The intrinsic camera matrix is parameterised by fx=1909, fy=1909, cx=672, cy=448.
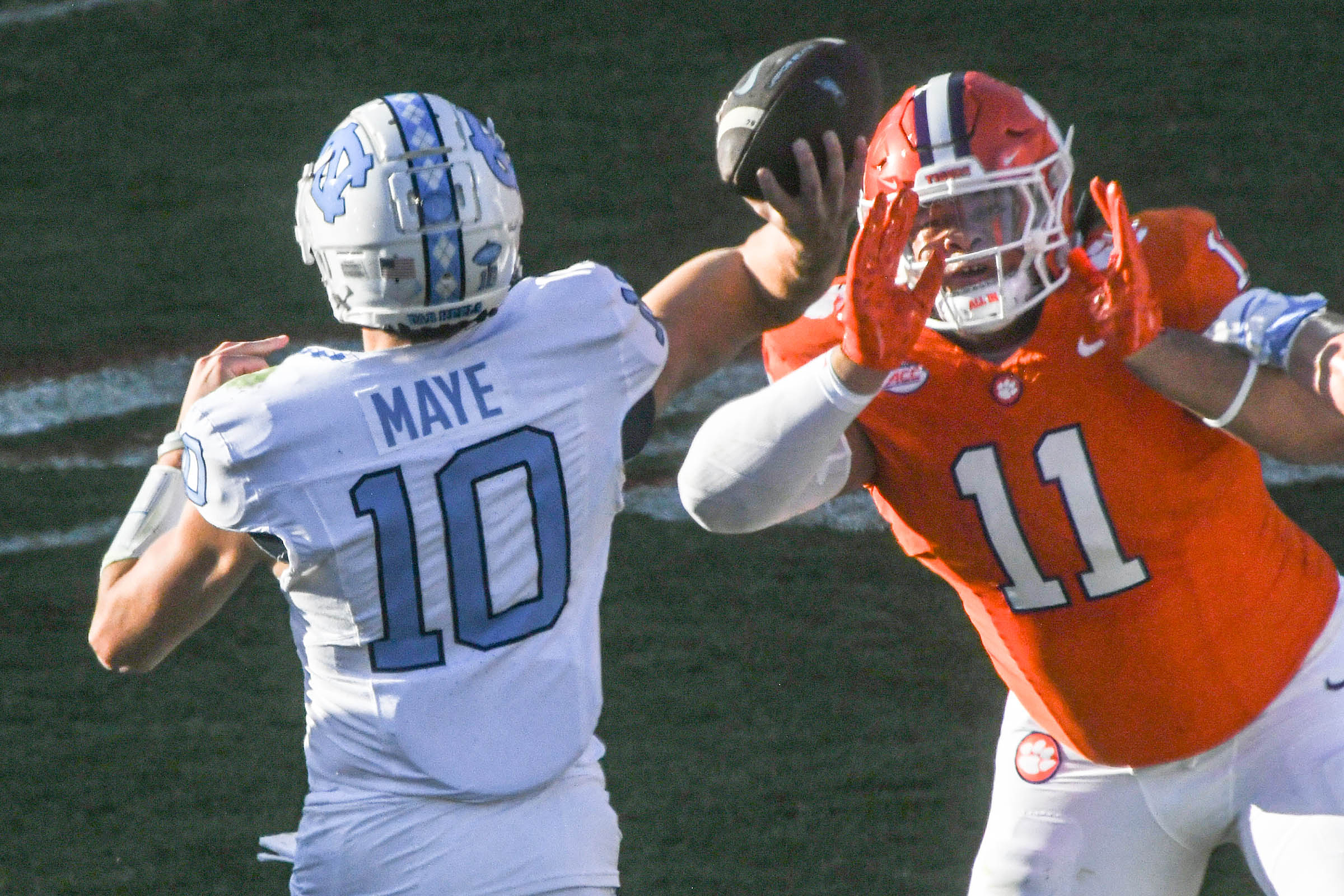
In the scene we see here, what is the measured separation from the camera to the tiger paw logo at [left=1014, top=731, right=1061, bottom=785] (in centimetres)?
316

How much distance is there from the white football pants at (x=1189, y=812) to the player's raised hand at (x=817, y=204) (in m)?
0.93

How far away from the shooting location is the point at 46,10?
5773mm

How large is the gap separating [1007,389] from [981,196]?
11.7 inches

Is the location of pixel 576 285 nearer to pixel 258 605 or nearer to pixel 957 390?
pixel 957 390

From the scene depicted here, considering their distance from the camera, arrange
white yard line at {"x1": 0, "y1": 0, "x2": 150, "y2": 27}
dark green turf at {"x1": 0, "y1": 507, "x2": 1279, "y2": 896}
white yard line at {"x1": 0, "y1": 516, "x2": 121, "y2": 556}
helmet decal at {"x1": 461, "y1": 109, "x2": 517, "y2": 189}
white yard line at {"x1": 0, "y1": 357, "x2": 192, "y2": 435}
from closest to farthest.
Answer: helmet decal at {"x1": 461, "y1": 109, "x2": 517, "y2": 189}
dark green turf at {"x1": 0, "y1": 507, "x2": 1279, "y2": 896}
white yard line at {"x1": 0, "y1": 516, "x2": 121, "y2": 556}
white yard line at {"x1": 0, "y1": 357, "x2": 192, "y2": 435}
white yard line at {"x1": 0, "y1": 0, "x2": 150, "y2": 27}

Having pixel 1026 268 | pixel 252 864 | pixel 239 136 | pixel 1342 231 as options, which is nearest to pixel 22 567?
pixel 252 864

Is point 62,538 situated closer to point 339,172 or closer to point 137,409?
point 137,409

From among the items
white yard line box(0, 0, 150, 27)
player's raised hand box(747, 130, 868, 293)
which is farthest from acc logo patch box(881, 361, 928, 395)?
white yard line box(0, 0, 150, 27)

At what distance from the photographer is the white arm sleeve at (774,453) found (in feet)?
8.63

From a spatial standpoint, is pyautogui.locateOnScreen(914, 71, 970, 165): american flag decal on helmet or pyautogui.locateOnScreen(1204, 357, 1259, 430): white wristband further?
pyautogui.locateOnScreen(914, 71, 970, 165): american flag decal on helmet

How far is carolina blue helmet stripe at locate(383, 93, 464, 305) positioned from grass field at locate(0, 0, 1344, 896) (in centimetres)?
192

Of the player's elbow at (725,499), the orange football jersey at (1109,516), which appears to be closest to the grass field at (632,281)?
the orange football jersey at (1109,516)

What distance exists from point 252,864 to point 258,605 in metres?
0.72

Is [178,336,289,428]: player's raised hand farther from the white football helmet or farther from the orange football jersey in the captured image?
the orange football jersey
